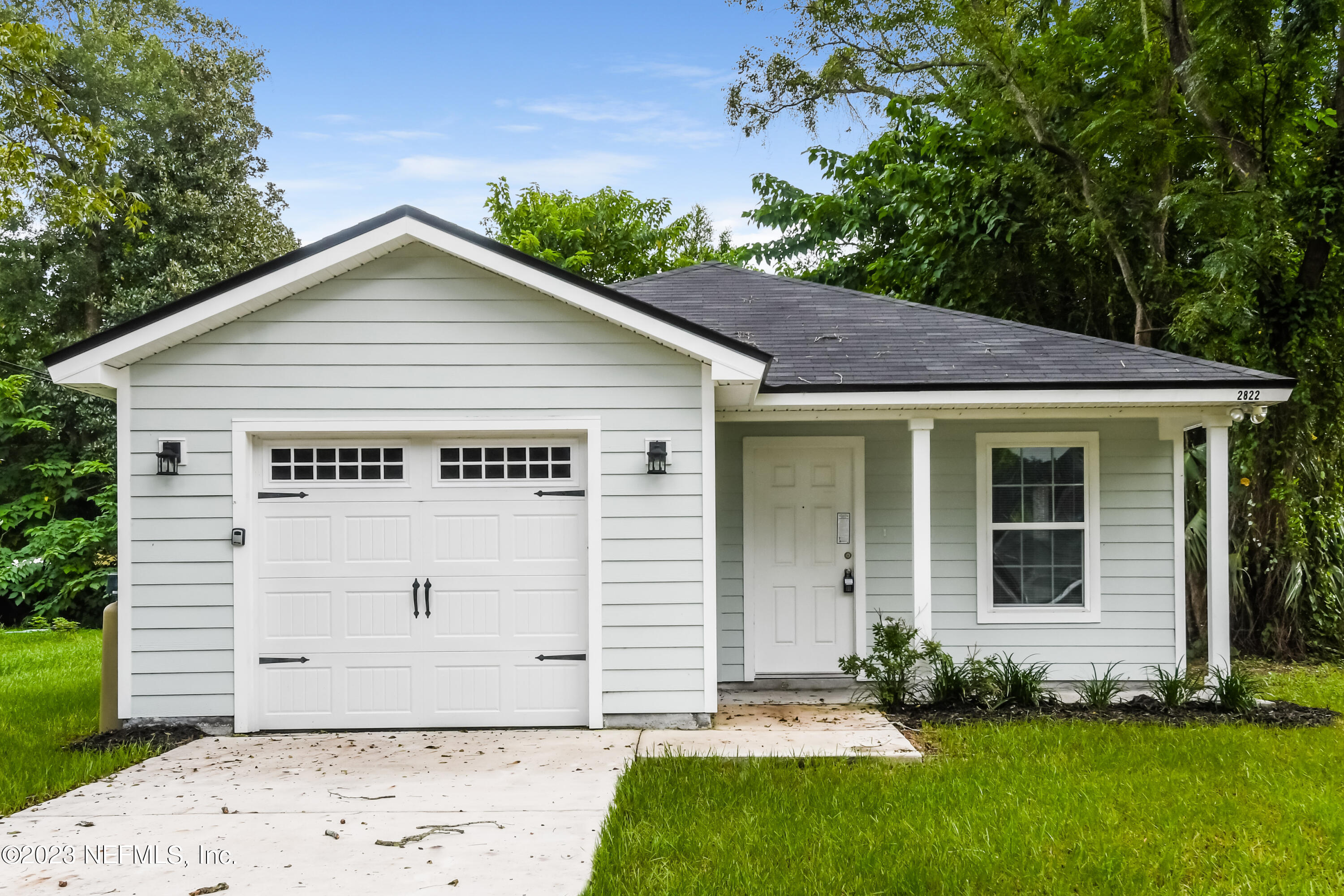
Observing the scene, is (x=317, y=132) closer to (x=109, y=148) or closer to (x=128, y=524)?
(x=109, y=148)

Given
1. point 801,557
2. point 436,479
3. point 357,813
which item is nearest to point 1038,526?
point 801,557

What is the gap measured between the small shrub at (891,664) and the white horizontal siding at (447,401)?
1414 millimetres

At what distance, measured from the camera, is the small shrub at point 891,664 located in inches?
279

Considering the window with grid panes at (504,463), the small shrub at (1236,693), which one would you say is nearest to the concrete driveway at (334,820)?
the window with grid panes at (504,463)

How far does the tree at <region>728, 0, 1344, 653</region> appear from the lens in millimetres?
9516

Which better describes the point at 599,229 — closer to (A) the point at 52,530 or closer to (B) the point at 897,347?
(A) the point at 52,530

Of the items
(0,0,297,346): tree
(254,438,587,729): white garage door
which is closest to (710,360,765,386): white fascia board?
(254,438,587,729): white garage door

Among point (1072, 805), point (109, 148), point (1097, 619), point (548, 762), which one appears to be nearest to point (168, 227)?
point (109, 148)

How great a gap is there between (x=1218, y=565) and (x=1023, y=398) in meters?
2.05

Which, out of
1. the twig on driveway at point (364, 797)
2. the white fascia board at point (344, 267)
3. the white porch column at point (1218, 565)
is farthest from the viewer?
the white porch column at point (1218, 565)

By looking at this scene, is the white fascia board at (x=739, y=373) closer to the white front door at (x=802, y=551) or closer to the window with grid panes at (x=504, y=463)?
the window with grid panes at (x=504, y=463)

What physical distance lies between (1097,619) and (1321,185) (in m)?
5.37

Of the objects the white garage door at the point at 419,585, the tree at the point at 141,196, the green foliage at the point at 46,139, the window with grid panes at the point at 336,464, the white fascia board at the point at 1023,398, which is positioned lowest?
the white garage door at the point at 419,585

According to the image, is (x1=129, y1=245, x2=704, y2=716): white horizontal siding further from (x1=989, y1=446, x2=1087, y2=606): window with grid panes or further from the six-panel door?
(x1=989, y1=446, x2=1087, y2=606): window with grid panes
